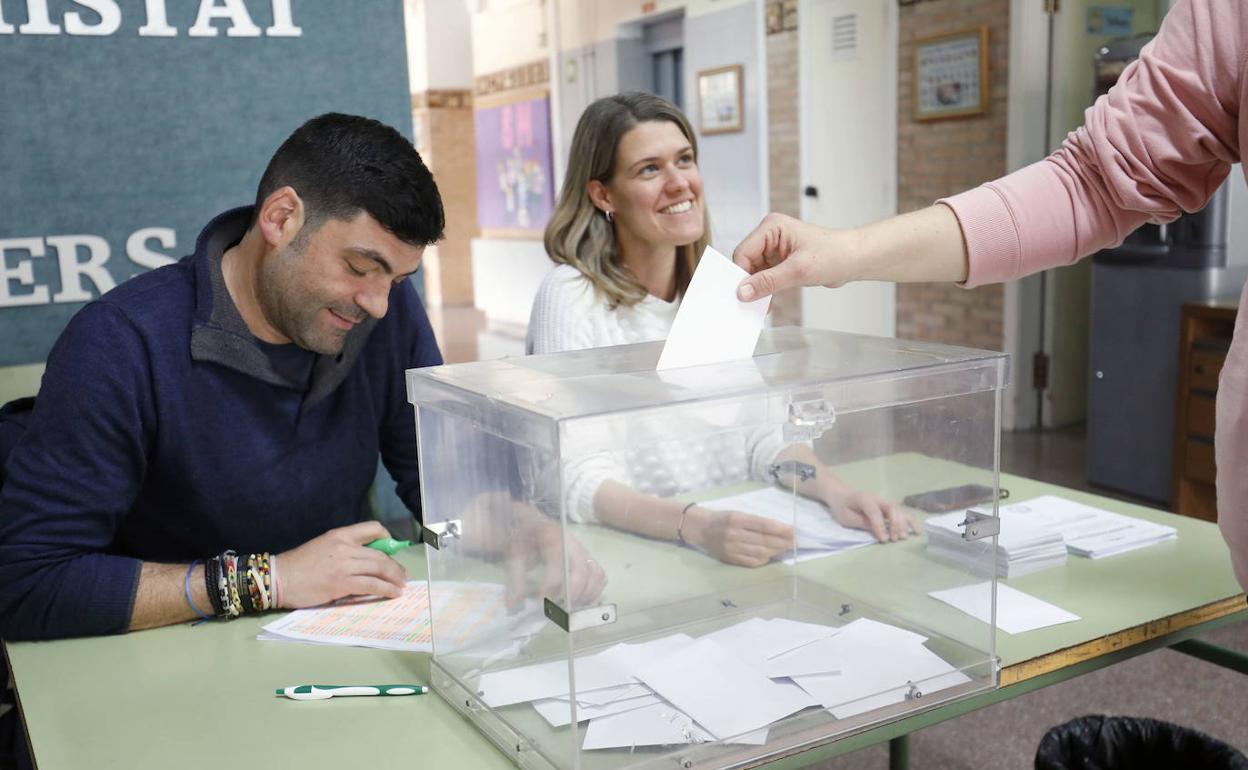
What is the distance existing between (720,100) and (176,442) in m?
6.08

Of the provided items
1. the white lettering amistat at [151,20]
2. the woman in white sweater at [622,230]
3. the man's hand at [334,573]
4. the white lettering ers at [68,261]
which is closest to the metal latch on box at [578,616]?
the man's hand at [334,573]

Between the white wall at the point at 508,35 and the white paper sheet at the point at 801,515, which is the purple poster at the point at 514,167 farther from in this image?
the white paper sheet at the point at 801,515

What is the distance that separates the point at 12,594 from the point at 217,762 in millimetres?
478

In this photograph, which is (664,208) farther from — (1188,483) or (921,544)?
(1188,483)

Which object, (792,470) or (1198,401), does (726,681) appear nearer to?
(792,470)

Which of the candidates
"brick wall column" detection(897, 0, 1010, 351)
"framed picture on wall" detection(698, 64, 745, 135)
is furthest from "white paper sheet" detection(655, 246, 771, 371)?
"framed picture on wall" detection(698, 64, 745, 135)

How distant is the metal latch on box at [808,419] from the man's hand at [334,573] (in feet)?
2.08

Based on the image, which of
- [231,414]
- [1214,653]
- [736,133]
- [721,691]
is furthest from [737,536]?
[736,133]

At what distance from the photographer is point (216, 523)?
1.65 metres

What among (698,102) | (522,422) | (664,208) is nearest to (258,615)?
(522,422)

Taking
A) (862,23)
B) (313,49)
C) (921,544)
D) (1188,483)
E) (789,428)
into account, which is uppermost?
(862,23)

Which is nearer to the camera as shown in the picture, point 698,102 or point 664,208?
point 664,208

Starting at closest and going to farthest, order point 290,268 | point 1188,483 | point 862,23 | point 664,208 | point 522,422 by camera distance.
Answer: point 522,422 → point 290,268 → point 664,208 → point 1188,483 → point 862,23

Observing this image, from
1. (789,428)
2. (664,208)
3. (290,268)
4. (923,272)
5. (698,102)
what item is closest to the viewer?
(789,428)
